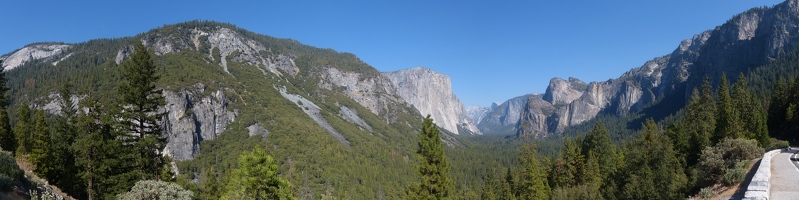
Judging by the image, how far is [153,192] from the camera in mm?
17156

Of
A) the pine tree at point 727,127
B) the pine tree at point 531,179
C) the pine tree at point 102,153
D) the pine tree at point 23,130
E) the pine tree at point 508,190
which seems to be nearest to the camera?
the pine tree at point 102,153

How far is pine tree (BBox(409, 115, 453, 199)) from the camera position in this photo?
88.0 ft

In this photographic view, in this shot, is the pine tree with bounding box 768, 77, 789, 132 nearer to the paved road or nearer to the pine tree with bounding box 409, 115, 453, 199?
the paved road

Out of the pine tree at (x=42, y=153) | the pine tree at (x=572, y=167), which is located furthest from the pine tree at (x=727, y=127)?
the pine tree at (x=42, y=153)

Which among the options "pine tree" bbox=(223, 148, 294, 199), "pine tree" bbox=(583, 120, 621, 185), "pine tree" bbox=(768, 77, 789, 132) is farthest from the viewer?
"pine tree" bbox=(768, 77, 789, 132)

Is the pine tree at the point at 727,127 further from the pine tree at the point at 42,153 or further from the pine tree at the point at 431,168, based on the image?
the pine tree at the point at 42,153

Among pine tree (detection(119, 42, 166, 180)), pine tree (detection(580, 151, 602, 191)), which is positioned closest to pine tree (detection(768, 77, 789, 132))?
pine tree (detection(580, 151, 602, 191))

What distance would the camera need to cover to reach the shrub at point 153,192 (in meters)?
16.7

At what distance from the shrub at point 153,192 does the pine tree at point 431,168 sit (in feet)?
48.4

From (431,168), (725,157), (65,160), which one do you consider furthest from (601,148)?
(65,160)

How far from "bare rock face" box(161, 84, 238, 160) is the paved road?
128766 millimetres

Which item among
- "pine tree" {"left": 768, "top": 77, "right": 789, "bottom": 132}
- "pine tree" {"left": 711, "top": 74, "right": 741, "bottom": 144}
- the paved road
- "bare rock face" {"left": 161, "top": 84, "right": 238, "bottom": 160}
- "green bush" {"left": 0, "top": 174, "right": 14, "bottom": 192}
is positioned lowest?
the paved road

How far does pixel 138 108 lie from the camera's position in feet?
71.8

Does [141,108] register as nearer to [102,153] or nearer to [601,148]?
[102,153]
